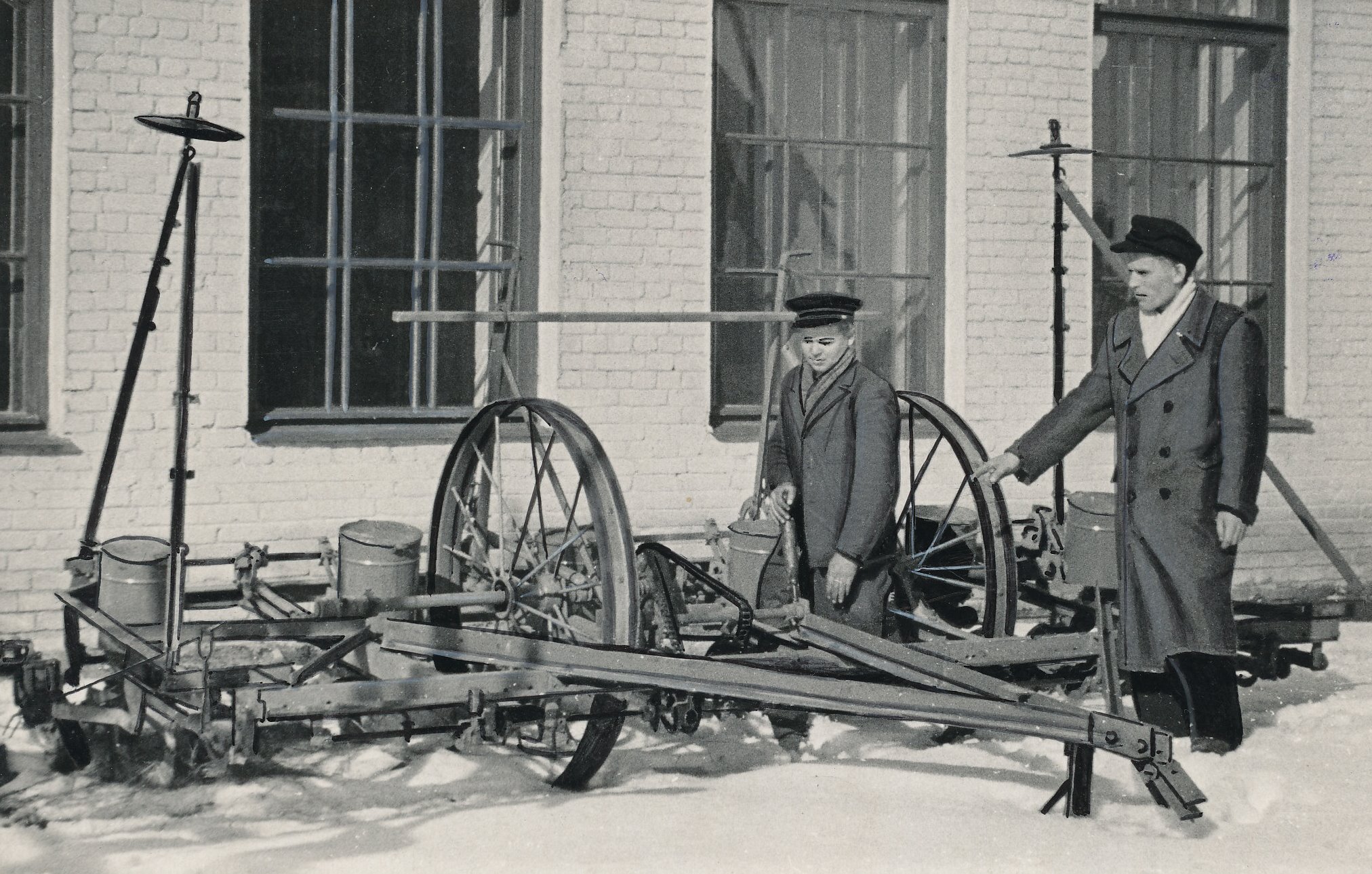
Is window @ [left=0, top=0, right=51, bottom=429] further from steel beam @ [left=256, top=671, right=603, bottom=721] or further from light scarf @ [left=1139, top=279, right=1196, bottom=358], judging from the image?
light scarf @ [left=1139, top=279, right=1196, bottom=358]

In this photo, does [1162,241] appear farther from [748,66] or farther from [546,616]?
[748,66]

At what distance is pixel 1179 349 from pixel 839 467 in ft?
3.77

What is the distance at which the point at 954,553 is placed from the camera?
223 inches

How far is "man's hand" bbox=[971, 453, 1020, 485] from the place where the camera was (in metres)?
4.66

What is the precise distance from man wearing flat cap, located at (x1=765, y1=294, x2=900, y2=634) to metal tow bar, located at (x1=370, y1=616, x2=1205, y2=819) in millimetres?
962

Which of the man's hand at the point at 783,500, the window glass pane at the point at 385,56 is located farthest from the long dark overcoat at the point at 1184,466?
the window glass pane at the point at 385,56

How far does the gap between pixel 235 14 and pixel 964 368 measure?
3762 millimetres

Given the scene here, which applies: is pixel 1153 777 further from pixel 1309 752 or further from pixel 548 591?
pixel 548 591

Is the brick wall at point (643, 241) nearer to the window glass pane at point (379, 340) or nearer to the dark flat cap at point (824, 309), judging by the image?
the window glass pane at point (379, 340)

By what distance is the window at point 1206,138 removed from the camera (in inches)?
302

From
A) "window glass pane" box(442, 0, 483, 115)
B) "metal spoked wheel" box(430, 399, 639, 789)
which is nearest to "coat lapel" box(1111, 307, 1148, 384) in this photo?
"metal spoked wheel" box(430, 399, 639, 789)

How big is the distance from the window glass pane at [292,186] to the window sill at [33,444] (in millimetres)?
1177

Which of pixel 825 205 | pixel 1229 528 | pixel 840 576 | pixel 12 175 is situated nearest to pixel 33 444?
pixel 12 175

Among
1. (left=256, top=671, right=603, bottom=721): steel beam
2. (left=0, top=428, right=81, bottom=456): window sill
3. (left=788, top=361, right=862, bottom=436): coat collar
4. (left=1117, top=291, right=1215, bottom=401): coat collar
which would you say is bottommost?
(left=256, top=671, right=603, bottom=721): steel beam
